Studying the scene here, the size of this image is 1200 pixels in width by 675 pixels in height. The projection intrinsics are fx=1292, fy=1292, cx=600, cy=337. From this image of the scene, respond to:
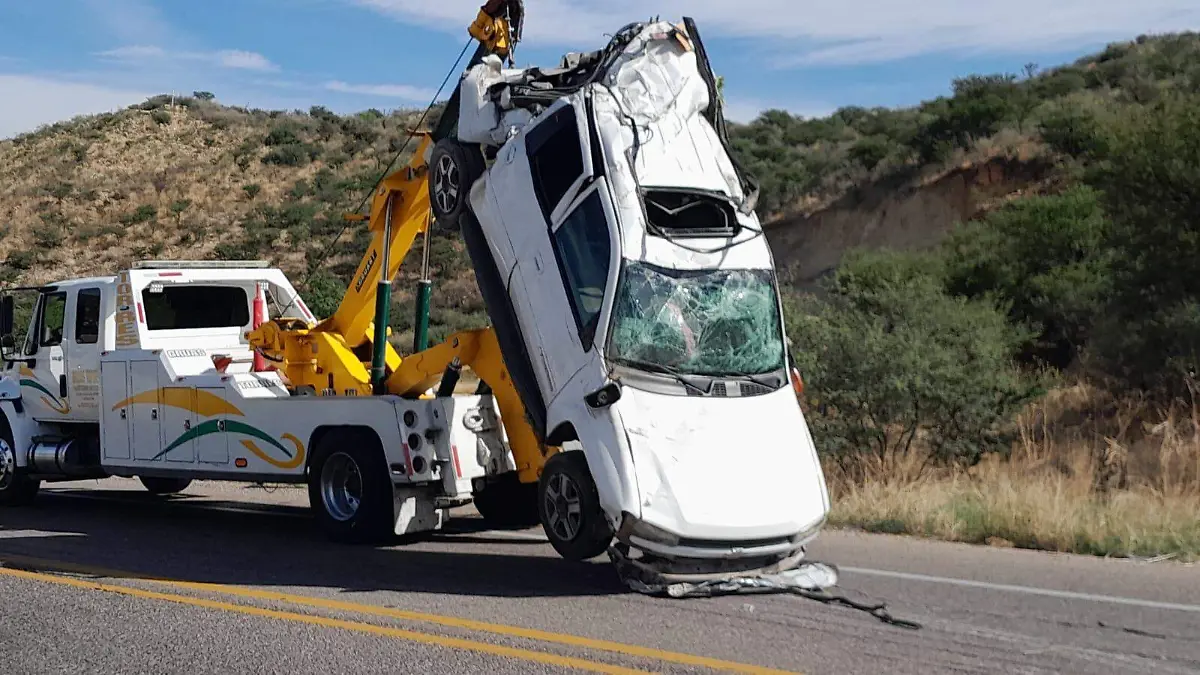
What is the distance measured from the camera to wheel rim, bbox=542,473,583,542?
Result: 28.2 feet

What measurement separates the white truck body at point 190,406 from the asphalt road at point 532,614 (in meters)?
0.83

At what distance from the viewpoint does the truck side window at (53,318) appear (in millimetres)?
14000

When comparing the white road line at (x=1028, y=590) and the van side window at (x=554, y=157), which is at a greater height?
the van side window at (x=554, y=157)

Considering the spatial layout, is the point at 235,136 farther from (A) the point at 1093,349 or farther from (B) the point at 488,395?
(B) the point at 488,395

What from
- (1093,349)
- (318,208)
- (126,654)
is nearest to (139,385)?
(126,654)

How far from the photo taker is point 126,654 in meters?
7.05

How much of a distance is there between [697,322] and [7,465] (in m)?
9.06

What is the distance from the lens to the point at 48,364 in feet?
46.1

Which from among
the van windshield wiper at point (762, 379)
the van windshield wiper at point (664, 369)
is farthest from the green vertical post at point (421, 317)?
the van windshield wiper at point (762, 379)

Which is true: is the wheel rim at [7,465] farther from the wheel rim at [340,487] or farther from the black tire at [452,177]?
the black tire at [452,177]

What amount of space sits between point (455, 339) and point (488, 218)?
114 cm

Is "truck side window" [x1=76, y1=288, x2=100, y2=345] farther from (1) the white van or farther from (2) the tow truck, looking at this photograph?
(1) the white van

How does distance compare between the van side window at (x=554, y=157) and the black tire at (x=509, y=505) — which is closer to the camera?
the van side window at (x=554, y=157)

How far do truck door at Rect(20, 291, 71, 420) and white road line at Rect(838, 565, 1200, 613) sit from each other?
29.4 ft
